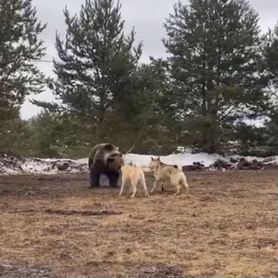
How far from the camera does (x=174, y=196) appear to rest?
13.5m

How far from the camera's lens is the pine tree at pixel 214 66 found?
31047 mm

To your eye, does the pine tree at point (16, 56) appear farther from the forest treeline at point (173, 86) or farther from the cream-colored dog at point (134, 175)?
the cream-colored dog at point (134, 175)

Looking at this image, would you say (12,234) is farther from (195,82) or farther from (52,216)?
(195,82)

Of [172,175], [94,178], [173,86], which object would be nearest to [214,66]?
[173,86]

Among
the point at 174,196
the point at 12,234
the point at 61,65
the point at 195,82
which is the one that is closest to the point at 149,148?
the point at 195,82

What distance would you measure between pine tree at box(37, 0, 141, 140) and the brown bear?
13.8 m

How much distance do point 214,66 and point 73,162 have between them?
908 cm

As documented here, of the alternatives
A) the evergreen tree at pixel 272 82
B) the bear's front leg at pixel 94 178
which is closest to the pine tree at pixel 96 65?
the evergreen tree at pixel 272 82

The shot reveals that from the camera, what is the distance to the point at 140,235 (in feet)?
27.2

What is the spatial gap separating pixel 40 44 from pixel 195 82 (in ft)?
30.5

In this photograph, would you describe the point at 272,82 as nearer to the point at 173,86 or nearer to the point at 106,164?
the point at 173,86

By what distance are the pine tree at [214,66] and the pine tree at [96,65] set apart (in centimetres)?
273

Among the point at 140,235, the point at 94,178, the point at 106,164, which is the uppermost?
the point at 106,164

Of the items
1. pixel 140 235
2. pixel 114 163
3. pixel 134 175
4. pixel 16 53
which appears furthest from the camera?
pixel 16 53
